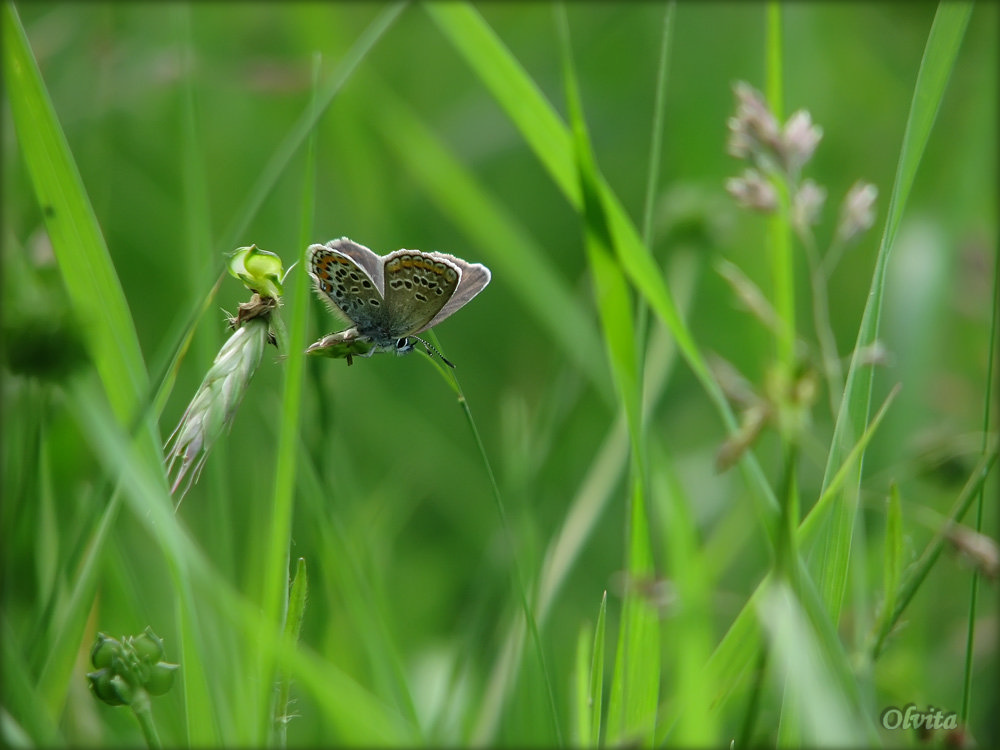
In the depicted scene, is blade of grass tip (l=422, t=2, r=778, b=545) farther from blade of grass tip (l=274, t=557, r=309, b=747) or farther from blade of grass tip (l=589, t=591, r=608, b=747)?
blade of grass tip (l=274, t=557, r=309, b=747)

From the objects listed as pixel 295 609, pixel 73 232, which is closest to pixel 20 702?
pixel 295 609

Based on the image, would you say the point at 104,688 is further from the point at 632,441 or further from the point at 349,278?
the point at 349,278

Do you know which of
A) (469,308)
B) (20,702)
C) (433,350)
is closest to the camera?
(20,702)

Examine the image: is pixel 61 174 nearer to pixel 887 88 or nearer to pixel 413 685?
pixel 413 685

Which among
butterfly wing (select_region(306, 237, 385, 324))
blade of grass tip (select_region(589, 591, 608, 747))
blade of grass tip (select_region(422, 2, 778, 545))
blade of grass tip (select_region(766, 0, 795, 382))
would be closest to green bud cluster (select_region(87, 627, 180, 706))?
blade of grass tip (select_region(589, 591, 608, 747))

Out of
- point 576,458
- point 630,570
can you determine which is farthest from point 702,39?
point 630,570

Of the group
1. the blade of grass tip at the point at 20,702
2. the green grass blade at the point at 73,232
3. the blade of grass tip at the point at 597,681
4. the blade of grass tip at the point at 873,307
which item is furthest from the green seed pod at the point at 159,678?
the blade of grass tip at the point at 873,307
